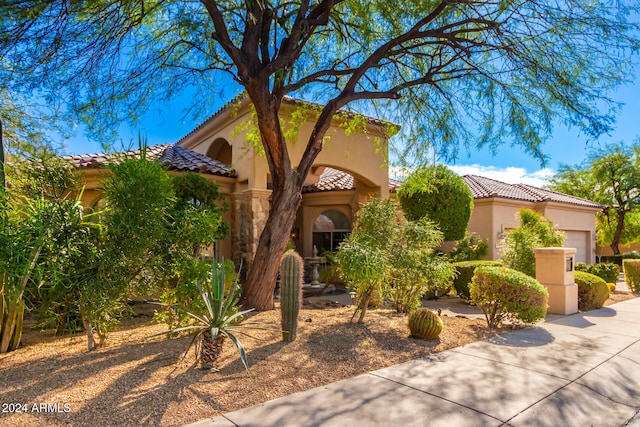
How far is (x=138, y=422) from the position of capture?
3.63 metres

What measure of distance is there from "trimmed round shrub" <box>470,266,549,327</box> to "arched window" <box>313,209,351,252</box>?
358 inches

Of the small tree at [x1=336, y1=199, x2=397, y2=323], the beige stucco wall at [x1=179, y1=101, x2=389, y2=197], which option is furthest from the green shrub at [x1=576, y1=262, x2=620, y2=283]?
the small tree at [x1=336, y1=199, x2=397, y2=323]

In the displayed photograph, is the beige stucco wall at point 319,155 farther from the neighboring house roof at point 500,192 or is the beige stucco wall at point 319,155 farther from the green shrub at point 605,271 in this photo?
the green shrub at point 605,271

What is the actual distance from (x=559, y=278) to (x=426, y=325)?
5024 millimetres

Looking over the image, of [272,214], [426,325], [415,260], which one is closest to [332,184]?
[272,214]

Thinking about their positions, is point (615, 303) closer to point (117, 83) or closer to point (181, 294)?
point (181, 294)

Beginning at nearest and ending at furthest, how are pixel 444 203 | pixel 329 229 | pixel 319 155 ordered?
pixel 319 155 → pixel 444 203 → pixel 329 229

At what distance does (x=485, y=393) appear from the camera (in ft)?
14.9

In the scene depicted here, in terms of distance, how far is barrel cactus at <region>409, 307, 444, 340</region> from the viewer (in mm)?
6840

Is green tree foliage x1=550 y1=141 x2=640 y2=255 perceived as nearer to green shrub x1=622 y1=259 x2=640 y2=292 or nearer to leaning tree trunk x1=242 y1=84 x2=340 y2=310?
green shrub x1=622 y1=259 x2=640 y2=292

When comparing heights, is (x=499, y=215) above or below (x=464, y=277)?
above

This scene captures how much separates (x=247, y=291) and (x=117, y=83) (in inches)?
230

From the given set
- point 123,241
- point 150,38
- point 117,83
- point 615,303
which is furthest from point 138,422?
point 615,303

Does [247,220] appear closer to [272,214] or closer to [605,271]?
[272,214]
